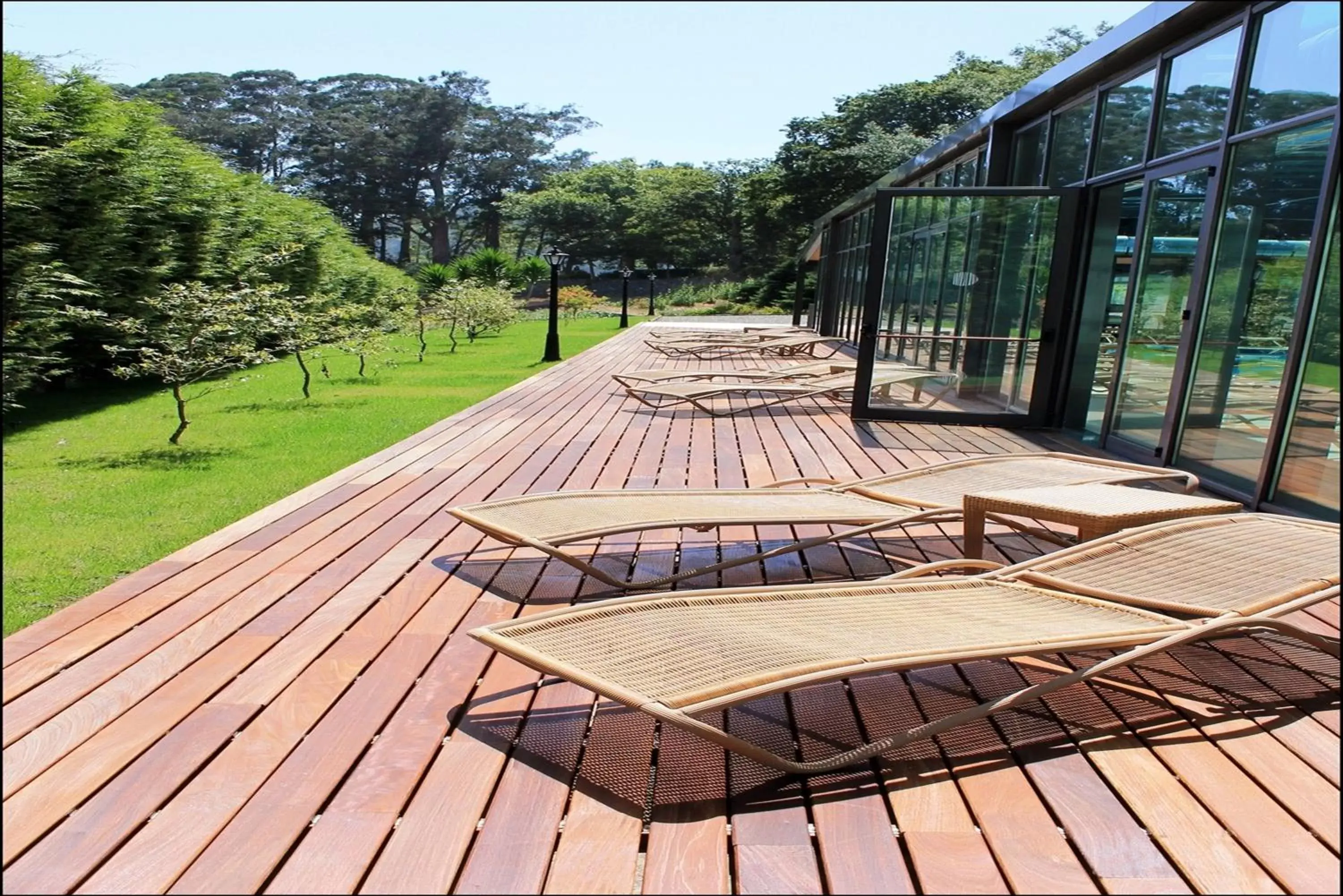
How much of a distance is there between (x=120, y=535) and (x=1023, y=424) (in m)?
6.19

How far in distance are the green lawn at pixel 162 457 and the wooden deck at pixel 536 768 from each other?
0.69 metres

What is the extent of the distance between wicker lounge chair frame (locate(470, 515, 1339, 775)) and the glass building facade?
1.10 metres

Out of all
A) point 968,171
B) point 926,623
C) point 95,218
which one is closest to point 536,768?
point 926,623

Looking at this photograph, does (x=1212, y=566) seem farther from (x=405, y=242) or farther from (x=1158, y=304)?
(x=405, y=242)

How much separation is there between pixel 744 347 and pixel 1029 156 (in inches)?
206

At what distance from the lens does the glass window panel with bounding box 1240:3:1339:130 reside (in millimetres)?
4320

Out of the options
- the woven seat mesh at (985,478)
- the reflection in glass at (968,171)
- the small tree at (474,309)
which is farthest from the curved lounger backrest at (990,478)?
the small tree at (474,309)

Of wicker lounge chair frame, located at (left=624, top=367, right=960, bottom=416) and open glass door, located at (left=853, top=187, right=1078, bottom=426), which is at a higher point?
open glass door, located at (left=853, top=187, right=1078, bottom=426)

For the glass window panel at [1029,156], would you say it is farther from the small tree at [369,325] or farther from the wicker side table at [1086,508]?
the small tree at [369,325]

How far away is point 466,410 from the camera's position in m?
7.50

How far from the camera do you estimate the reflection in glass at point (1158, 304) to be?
18.3ft

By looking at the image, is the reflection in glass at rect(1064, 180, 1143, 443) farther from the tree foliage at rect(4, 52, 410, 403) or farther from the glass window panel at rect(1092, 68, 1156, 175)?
the tree foliage at rect(4, 52, 410, 403)

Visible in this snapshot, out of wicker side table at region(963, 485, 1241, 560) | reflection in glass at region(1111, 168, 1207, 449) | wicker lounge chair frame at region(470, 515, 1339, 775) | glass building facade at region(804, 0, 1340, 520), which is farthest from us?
reflection in glass at region(1111, 168, 1207, 449)

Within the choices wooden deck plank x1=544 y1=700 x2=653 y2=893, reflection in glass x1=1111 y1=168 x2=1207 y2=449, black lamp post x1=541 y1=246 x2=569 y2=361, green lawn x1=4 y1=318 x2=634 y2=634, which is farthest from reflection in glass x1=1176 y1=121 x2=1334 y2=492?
black lamp post x1=541 y1=246 x2=569 y2=361
